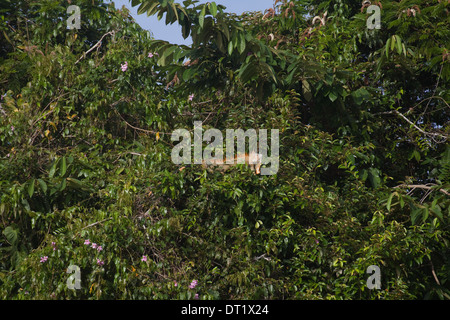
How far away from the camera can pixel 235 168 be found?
3.82m

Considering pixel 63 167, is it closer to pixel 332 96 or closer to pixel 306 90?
pixel 306 90

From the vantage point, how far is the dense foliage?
3.72 m

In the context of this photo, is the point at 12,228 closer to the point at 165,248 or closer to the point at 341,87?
the point at 165,248

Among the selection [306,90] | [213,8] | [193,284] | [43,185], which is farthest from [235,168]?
[43,185]

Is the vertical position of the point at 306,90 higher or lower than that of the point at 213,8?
lower

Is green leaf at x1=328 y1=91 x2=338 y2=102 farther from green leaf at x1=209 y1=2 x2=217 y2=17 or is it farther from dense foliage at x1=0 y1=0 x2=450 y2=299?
green leaf at x1=209 y1=2 x2=217 y2=17

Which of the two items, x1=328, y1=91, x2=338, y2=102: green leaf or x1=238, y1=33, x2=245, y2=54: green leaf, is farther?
x1=328, y1=91, x2=338, y2=102: green leaf

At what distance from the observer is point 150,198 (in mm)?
4008

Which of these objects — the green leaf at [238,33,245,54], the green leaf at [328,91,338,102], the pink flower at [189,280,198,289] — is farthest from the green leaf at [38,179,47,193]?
the green leaf at [328,91,338,102]

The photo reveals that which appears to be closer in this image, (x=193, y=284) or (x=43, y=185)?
(x=193, y=284)

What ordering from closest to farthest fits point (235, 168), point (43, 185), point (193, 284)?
1. point (193, 284)
2. point (235, 168)
3. point (43, 185)
